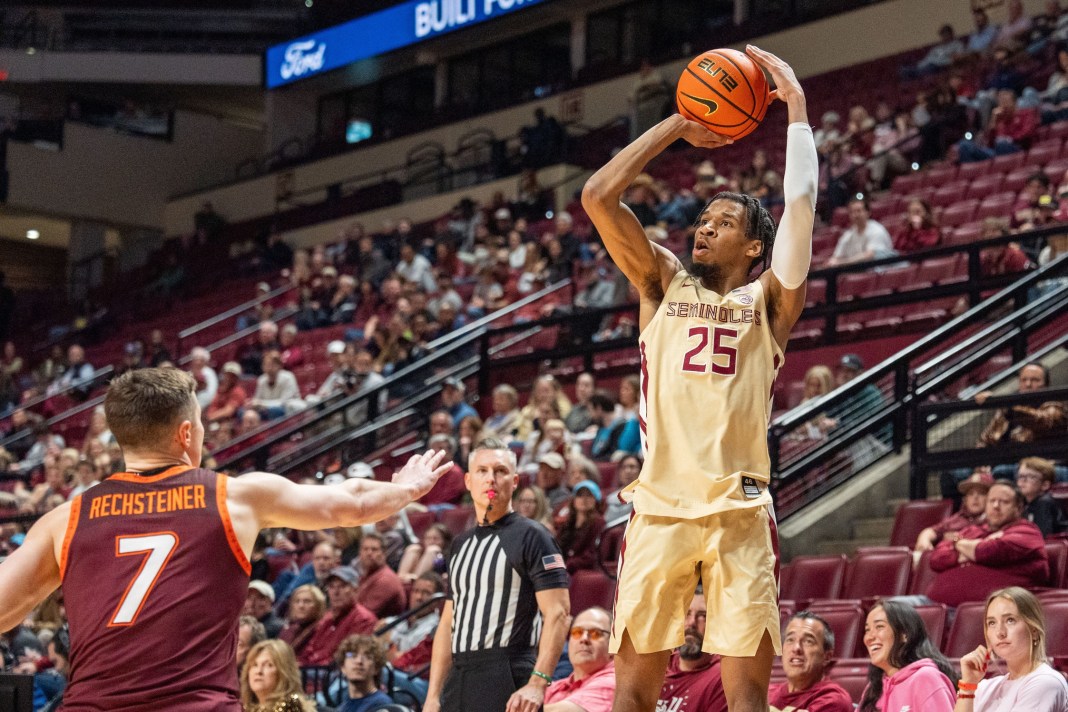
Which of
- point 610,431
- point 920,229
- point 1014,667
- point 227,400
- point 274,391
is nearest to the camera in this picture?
point 1014,667

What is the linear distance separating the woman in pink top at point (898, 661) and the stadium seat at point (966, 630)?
84cm

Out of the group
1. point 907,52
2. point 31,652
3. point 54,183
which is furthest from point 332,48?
point 31,652

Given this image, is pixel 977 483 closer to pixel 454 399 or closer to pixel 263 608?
pixel 263 608

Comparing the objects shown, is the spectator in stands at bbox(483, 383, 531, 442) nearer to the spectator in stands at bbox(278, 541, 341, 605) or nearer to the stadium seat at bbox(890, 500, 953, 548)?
the spectator in stands at bbox(278, 541, 341, 605)

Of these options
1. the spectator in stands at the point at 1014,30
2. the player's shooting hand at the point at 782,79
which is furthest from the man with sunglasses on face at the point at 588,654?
the spectator in stands at the point at 1014,30

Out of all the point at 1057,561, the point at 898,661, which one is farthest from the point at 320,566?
the point at 898,661

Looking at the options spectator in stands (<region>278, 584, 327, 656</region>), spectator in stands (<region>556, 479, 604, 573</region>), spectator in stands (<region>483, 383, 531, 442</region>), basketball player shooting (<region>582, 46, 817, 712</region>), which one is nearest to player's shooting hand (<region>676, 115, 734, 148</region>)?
basketball player shooting (<region>582, 46, 817, 712</region>)

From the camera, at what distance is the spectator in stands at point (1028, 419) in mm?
8211

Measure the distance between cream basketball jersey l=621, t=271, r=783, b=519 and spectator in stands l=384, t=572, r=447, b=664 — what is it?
4577 mm

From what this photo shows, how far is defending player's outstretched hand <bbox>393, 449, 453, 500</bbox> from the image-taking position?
3.83 m

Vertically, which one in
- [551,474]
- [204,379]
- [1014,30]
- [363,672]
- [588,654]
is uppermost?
[1014,30]

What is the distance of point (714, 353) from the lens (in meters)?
4.09

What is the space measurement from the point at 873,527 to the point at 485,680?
4.31m

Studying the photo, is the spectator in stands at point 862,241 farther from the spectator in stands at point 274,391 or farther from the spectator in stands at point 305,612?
the spectator in stands at point 274,391
